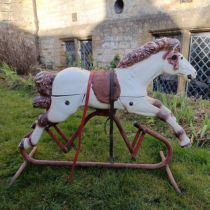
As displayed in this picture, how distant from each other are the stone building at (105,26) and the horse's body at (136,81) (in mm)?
3635

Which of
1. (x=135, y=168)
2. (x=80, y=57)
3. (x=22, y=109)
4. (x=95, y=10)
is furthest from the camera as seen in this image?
(x=80, y=57)

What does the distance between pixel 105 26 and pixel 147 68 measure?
→ 5.39m

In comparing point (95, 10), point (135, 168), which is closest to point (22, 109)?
point (135, 168)

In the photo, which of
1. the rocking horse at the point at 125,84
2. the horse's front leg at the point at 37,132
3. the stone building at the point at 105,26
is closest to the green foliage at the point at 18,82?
the stone building at the point at 105,26

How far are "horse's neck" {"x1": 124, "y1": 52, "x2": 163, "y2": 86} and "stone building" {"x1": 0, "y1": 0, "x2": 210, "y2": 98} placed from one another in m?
3.67

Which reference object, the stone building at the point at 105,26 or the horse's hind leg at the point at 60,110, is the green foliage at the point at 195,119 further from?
the stone building at the point at 105,26

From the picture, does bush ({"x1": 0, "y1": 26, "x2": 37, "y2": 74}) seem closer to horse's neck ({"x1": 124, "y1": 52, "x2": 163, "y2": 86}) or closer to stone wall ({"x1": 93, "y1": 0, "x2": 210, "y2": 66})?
stone wall ({"x1": 93, "y1": 0, "x2": 210, "y2": 66})

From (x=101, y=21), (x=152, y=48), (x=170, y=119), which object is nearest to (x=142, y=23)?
(x=101, y=21)

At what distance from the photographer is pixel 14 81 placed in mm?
→ 5734

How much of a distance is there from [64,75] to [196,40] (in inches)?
169

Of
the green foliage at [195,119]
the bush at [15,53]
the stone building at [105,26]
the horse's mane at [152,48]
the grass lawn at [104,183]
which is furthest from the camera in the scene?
the bush at [15,53]

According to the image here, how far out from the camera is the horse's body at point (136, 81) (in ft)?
6.08

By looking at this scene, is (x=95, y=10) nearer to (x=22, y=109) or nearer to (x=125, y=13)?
(x=125, y=13)

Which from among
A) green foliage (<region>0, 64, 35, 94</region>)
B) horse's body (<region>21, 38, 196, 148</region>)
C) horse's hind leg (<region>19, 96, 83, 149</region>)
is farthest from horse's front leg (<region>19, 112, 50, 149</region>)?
green foliage (<region>0, 64, 35, 94</region>)
